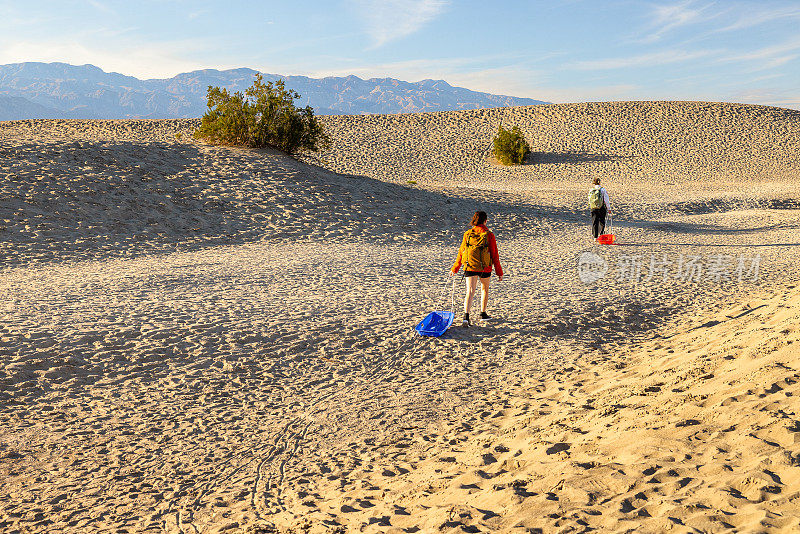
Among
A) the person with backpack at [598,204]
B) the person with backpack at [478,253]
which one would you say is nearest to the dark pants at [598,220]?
the person with backpack at [598,204]

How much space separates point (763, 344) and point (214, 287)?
775 centimetres

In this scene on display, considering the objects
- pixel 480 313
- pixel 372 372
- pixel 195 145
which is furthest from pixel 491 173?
pixel 372 372

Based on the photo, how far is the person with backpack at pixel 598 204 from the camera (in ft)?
45.9

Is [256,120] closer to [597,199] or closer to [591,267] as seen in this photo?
[597,199]

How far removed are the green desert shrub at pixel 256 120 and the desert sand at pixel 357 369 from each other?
4.63 m

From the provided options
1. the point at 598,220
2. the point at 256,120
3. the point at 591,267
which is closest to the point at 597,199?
the point at 598,220

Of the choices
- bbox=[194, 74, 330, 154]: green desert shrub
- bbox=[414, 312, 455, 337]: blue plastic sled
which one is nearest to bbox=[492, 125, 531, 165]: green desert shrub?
bbox=[194, 74, 330, 154]: green desert shrub

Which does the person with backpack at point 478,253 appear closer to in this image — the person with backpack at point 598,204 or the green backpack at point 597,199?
the person with backpack at point 598,204

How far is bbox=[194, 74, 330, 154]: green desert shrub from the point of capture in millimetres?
20875

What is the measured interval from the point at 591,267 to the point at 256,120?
48.6 feet

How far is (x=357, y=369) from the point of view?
645 cm

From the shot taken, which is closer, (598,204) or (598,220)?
(598,204)

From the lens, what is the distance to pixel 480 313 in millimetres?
8227

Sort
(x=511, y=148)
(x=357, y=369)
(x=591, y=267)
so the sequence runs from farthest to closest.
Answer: (x=511, y=148) → (x=591, y=267) → (x=357, y=369)
